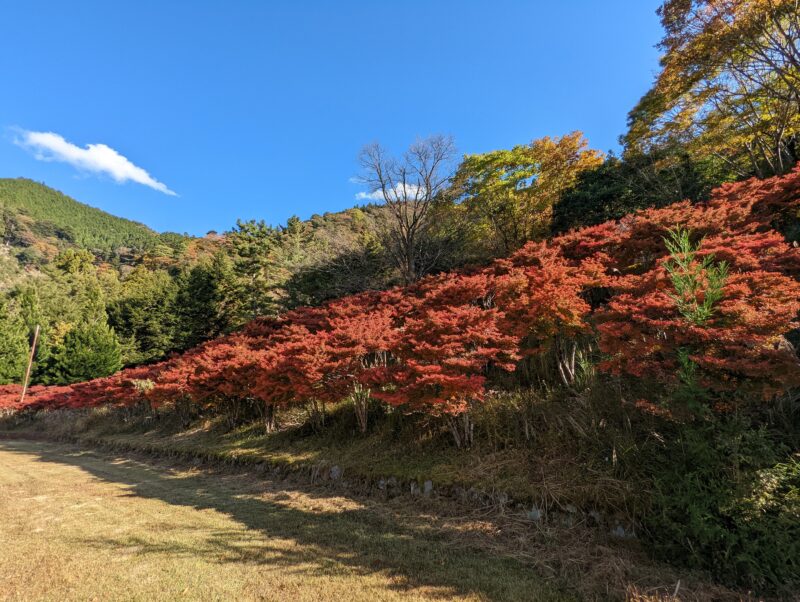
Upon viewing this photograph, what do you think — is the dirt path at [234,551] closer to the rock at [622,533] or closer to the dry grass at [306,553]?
the dry grass at [306,553]

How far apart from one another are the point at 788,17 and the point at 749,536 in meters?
12.4

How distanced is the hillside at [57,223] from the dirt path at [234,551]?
7108 centimetres

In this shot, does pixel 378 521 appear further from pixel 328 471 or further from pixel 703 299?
pixel 703 299

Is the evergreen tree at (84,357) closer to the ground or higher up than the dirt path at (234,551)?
higher up

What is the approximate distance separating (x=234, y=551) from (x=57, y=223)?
410 feet

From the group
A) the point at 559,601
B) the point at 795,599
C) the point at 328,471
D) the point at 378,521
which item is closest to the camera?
the point at 795,599

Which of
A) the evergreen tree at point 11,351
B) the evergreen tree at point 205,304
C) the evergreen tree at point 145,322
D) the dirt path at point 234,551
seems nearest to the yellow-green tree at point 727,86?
the dirt path at point 234,551

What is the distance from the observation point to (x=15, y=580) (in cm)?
335

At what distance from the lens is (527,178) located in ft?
58.2

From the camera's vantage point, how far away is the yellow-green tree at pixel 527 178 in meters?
17.4

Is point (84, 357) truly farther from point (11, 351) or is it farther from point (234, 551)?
point (234, 551)

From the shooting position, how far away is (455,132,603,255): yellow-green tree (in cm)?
1739

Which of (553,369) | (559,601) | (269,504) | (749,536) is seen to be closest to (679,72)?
(553,369)

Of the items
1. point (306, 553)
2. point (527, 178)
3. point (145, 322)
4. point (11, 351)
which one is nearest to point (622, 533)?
point (306, 553)
